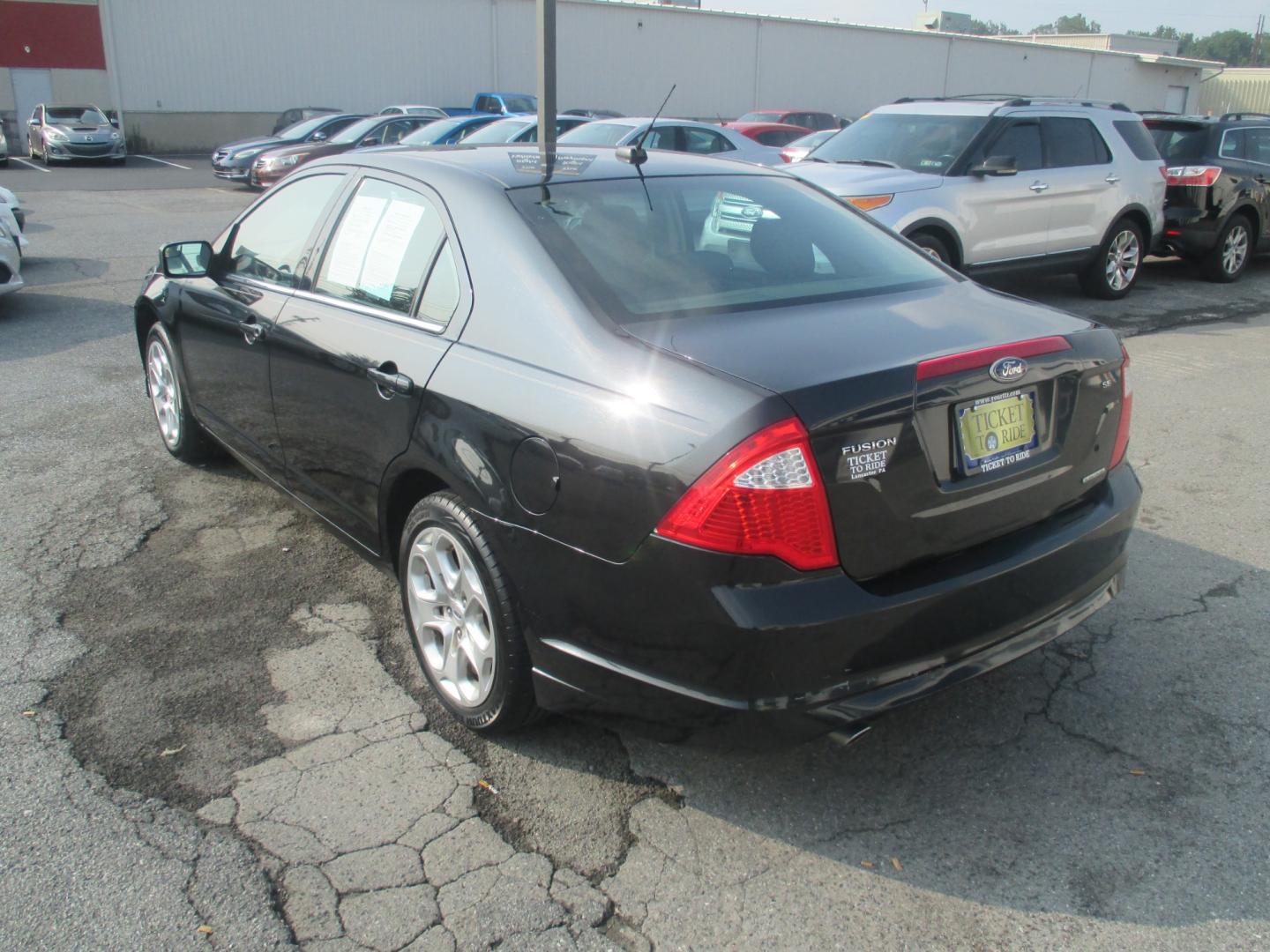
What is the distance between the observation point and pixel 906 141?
960 cm

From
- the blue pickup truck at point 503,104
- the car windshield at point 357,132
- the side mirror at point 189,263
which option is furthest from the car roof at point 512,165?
the blue pickup truck at point 503,104

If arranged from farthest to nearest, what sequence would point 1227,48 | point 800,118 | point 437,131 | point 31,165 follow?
1. point 1227,48
2. point 800,118
3. point 31,165
4. point 437,131

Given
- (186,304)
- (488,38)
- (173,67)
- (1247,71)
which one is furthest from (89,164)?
(1247,71)

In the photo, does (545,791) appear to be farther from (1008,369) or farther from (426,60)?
(426,60)

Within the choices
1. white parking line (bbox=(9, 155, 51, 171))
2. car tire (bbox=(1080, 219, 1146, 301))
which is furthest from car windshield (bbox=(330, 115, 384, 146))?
car tire (bbox=(1080, 219, 1146, 301))

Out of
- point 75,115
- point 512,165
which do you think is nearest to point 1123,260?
point 512,165

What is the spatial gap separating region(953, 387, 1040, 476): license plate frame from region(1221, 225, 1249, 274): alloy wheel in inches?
403

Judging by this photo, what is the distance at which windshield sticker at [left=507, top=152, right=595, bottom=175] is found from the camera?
356 centimetres

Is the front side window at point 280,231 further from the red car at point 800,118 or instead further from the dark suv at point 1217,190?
the red car at point 800,118

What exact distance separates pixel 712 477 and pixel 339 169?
7.74 ft

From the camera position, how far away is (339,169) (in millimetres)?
4070

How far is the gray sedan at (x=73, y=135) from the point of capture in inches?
1068

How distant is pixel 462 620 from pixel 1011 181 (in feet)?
25.0

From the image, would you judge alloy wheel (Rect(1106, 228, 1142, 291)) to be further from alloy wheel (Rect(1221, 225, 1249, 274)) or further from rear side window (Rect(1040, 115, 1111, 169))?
alloy wheel (Rect(1221, 225, 1249, 274))
